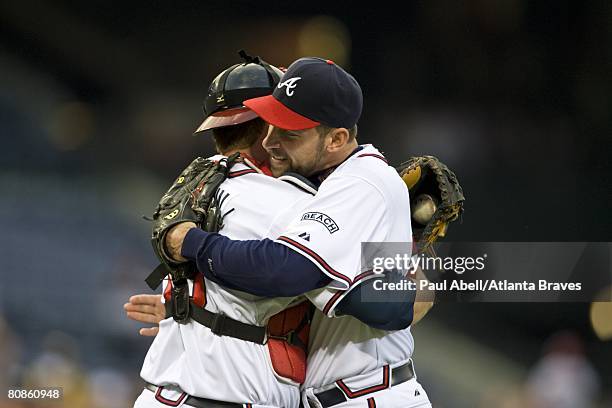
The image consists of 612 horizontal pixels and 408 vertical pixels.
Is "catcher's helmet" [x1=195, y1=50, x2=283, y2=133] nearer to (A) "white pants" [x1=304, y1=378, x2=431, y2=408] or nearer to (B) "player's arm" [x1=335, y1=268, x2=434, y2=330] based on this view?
(B) "player's arm" [x1=335, y1=268, x2=434, y2=330]

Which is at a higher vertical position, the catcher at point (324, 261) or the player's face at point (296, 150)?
the player's face at point (296, 150)

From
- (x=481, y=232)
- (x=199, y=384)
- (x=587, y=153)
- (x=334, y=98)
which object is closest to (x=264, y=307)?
(x=199, y=384)

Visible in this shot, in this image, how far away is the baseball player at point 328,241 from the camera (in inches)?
70.3

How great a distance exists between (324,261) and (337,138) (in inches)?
13.7

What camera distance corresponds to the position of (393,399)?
6.68 feet

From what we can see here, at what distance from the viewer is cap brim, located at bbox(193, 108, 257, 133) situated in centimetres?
211

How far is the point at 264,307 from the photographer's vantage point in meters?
1.91

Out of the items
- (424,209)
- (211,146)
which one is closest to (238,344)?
(424,209)

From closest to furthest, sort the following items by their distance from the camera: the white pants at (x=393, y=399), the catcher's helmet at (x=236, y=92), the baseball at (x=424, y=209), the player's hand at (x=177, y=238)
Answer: the player's hand at (x=177, y=238) → the white pants at (x=393, y=399) → the catcher's helmet at (x=236, y=92) → the baseball at (x=424, y=209)

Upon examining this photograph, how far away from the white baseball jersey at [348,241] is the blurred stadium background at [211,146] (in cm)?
309

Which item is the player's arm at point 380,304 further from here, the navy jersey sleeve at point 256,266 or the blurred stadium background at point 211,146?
the blurred stadium background at point 211,146

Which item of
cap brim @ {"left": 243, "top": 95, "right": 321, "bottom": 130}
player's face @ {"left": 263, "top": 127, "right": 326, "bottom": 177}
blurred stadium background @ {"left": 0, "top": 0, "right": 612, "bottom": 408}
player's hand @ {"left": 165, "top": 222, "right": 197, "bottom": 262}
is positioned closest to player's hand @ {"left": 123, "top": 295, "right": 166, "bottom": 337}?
player's hand @ {"left": 165, "top": 222, "right": 197, "bottom": 262}

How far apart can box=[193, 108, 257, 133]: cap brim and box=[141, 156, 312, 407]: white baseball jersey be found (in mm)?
206

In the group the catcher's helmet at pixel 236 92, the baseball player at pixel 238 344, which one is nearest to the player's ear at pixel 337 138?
the baseball player at pixel 238 344
